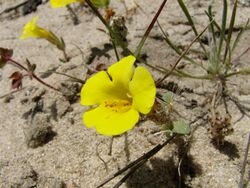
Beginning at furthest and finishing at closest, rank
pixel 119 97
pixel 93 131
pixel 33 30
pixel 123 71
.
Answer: pixel 33 30
pixel 93 131
pixel 119 97
pixel 123 71

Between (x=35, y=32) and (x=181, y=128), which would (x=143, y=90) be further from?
(x=35, y=32)

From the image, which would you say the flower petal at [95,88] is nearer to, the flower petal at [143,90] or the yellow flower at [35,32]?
the flower petal at [143,90]

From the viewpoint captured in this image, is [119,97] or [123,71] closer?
[123,71]

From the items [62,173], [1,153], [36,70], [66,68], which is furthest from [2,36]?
[62,173]

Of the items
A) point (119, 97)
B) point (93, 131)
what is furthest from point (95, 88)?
point (93, 131)

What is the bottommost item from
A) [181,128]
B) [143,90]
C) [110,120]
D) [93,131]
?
[93,131]

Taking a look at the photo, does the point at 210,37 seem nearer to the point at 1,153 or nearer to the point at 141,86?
the point at 141,86

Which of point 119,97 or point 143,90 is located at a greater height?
point 143,90
